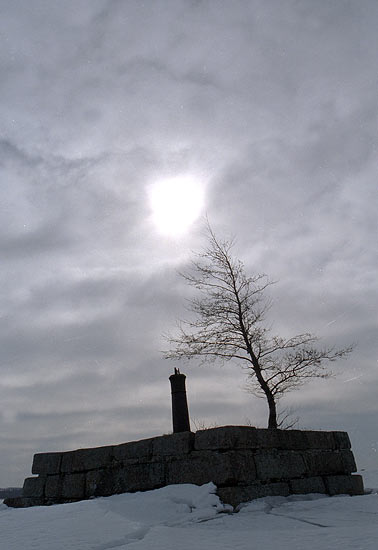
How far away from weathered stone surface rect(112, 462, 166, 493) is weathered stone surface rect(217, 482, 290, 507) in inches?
50.8

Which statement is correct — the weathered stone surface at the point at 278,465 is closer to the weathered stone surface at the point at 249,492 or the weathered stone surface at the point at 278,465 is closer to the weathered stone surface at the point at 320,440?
the weathered stone surface at the point at 249,492

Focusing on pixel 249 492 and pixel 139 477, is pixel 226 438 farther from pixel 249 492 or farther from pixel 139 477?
pixel 139 477

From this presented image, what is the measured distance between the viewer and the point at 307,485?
7.48m

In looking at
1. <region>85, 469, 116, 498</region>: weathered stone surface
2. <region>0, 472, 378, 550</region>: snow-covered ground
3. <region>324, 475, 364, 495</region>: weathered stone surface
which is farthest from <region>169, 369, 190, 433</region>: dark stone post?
<region>324, 475, 364, 495</region>: weathered stone surface

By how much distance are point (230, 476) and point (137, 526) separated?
182cm

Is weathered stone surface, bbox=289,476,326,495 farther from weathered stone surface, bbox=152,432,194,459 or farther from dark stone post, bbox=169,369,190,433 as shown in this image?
dark stone post, bbox=169,369,190,433

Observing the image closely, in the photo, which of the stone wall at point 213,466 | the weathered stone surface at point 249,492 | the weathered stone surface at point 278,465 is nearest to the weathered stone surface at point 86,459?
the stone wall at point 213,466

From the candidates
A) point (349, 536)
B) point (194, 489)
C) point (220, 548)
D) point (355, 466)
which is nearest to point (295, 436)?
point (355, 466)

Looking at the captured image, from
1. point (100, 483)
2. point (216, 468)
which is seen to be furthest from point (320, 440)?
point (100, 483)

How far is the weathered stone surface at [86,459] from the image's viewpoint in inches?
329

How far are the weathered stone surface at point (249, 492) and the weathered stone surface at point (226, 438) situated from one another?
1.93 ft

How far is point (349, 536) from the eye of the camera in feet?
14.0

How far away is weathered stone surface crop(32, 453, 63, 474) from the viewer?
9.12 meters

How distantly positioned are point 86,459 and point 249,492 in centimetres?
356
